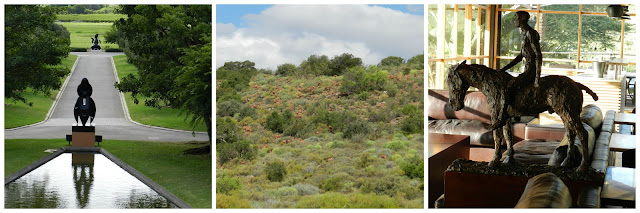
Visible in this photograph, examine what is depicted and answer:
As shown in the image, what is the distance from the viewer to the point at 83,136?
823 centimetres

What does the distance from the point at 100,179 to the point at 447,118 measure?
12.2 ft

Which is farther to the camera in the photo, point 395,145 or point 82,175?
point 395,145

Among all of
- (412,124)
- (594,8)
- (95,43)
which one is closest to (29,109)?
(95,43)

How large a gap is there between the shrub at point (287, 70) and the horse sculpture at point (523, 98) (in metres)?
7.49

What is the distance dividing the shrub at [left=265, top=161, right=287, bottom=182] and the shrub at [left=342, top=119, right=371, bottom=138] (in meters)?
1.16

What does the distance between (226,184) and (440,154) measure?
21.7ft

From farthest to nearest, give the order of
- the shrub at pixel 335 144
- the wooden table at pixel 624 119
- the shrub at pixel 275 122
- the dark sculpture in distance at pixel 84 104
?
the shrub at pixel 335 144 → the shrub at pixel 275 122 → the dark sculpture in distance at pixel 84 104 → the wooden table at pixel 624 119

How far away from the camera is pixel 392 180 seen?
1155 cm

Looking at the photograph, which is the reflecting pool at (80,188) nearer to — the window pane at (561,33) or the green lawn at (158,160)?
the green lawn at (158,160)

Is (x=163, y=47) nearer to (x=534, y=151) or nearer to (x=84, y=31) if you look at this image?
(x=84, y=31)

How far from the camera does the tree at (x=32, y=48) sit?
6020 mm

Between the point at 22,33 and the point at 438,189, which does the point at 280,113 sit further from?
the point at 438,189

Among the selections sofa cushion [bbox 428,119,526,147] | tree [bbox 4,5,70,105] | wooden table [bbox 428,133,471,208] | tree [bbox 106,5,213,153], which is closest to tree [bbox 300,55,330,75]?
tree [bbox 106,5,213,153]

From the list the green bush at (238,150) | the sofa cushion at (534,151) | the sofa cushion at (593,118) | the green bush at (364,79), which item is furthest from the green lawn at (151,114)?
the sofa cushion at (593,118)
